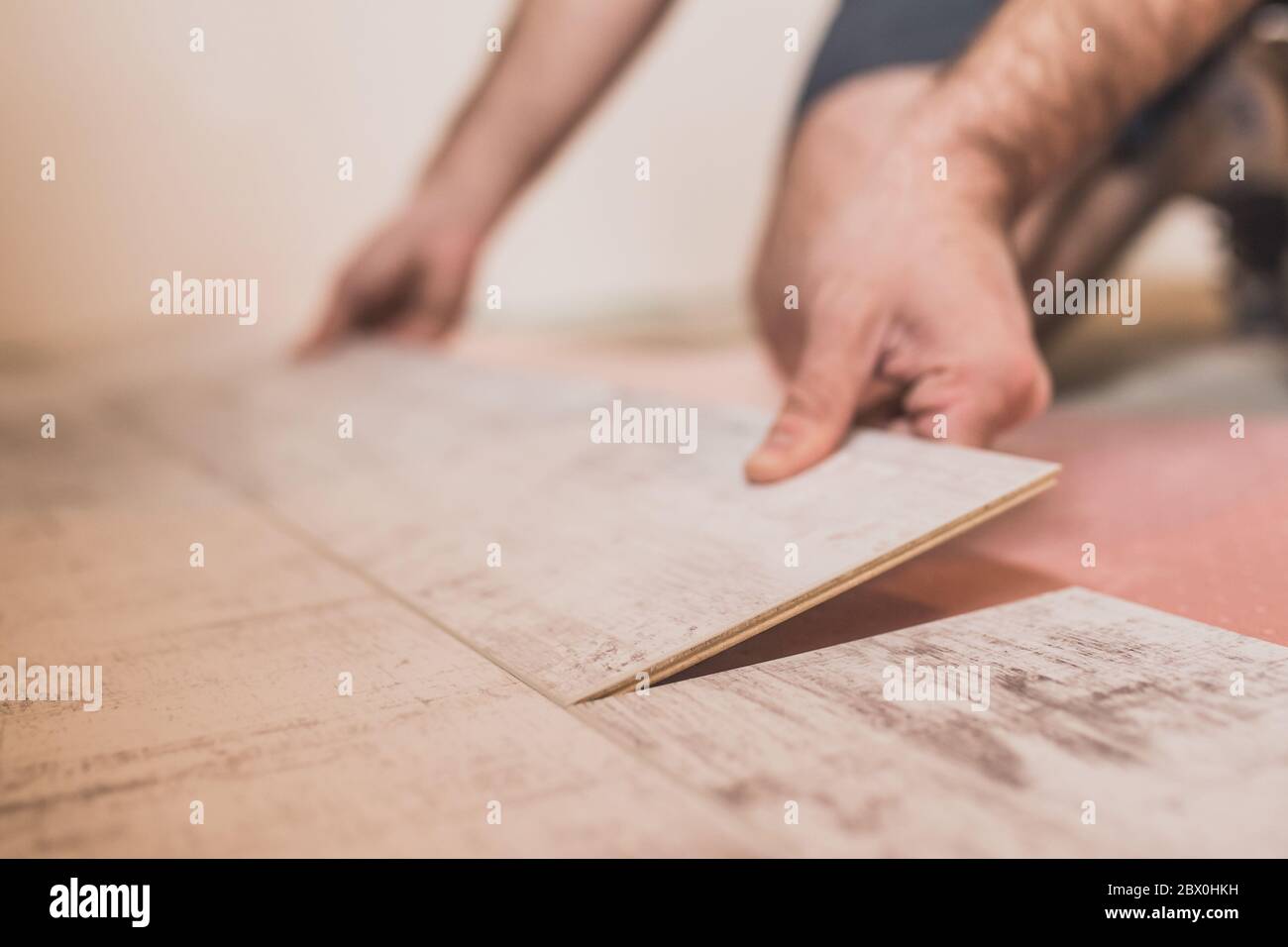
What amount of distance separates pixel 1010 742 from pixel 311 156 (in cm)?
373

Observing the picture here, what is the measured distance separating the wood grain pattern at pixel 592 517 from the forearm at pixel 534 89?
686mm

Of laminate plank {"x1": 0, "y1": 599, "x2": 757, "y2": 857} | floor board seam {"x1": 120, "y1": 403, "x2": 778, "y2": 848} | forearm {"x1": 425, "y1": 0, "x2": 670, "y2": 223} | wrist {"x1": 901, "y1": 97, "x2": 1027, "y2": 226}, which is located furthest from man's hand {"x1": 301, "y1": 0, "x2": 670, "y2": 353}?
laminate plank {"x1": 0, "y1": 599, "x2": 757, "y2": 857}

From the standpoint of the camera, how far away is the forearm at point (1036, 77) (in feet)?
4.04

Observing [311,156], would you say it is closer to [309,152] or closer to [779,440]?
[309,152]

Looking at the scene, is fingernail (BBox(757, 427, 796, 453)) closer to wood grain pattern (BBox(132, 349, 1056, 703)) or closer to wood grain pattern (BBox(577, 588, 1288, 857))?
wood grain pattern (BBox(132, 349, 1056, 703))

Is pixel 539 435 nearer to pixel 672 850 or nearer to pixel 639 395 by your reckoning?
pixel 639 395

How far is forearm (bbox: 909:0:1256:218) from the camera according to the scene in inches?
48.4

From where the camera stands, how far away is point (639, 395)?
1.52 metres

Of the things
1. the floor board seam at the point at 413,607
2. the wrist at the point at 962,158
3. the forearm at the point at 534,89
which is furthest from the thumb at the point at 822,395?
the forearm at the point at 534,89

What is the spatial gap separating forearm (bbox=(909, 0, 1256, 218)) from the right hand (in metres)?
1.30

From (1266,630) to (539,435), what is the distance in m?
0.91

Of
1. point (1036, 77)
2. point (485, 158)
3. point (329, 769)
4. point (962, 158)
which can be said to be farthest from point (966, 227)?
point (485, 158)

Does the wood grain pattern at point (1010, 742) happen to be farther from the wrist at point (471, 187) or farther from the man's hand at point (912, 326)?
the wrist at point (471, 187)
